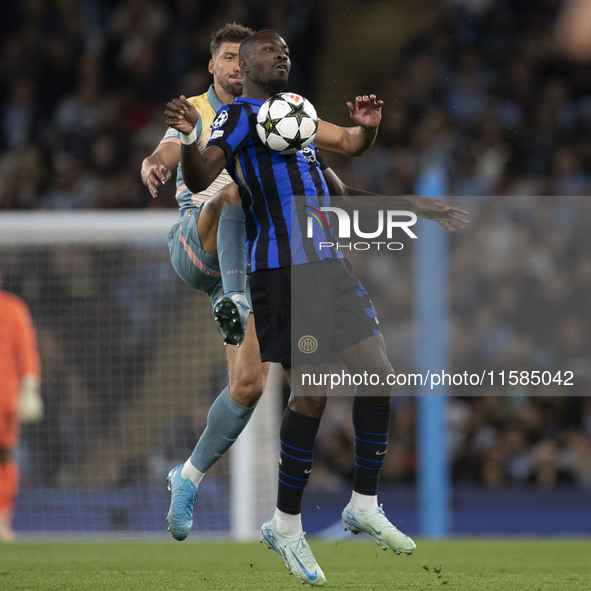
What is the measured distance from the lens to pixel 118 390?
8.94 metres

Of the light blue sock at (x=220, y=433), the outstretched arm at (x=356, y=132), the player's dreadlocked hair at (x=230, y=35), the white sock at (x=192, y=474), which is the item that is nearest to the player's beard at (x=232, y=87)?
the player's dreadlocked hair at (x=230, y=35)

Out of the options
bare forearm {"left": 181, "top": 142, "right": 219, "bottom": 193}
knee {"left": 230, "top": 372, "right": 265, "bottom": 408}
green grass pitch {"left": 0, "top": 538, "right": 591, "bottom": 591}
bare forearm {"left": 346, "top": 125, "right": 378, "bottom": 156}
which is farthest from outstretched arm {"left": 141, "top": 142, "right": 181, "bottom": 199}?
green grass pitch {"left": 0, "top": 538, "right": 591, "bottom": 591}

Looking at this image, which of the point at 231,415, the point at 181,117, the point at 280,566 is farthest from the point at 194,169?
the point at 280,566

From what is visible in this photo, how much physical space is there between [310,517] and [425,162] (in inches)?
138

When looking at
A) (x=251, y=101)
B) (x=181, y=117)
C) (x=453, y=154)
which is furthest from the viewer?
(x=453, y=154)

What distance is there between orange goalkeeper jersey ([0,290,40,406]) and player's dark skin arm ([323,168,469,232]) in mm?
4448

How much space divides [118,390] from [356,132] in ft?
15.3

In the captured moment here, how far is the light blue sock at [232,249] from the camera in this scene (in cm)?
469

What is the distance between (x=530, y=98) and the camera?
10820mm

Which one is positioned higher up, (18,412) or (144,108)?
(144,108)

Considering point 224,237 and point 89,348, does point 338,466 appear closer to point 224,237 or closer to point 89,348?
point 89,348

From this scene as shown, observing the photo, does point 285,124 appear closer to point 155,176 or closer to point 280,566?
point 155,176

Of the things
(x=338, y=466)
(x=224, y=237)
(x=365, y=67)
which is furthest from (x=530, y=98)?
(x=224, y=237)

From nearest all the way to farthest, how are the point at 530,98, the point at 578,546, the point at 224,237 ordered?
the point at 224,237
the point at 578,546
the point at 530,98
